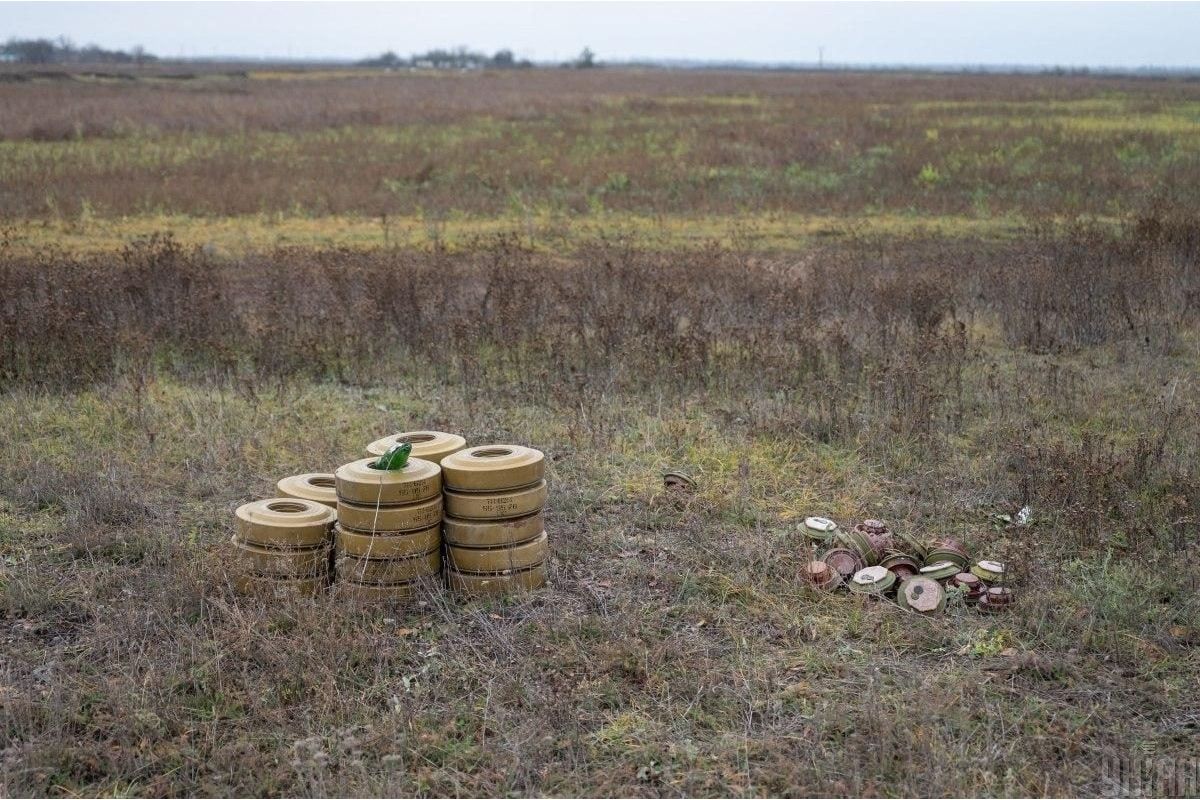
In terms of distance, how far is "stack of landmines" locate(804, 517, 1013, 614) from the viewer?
15.0ft

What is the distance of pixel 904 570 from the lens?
4.84m

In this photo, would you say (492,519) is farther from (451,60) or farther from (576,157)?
→ (451,60)

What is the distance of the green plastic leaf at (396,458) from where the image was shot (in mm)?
4340

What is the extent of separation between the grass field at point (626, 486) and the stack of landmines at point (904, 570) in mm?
105

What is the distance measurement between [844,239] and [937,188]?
5.27m

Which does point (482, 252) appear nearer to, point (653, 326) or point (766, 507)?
point (653, 326)

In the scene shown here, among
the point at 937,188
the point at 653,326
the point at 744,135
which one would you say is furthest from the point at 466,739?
the point at 744,135

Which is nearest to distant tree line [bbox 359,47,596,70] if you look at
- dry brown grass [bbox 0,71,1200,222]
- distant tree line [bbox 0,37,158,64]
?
distant tree line [bbox 0,37,158,64]

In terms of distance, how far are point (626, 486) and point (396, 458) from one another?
1.92 m

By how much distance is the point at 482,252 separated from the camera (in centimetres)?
1260

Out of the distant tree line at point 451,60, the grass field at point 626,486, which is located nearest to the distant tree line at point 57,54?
the distant tree line at point 451,60

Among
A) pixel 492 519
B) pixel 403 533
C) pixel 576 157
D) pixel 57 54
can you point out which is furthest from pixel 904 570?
pixel 57 54

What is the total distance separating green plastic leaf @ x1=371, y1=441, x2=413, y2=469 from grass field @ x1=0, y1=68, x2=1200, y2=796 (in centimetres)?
61

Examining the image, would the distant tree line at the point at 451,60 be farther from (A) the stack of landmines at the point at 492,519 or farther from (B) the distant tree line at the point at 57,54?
(A) the stack of landmines at the point at 492,519
